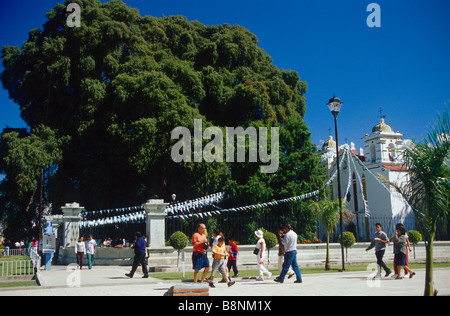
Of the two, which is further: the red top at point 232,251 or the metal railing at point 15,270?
the red top at point 232,251

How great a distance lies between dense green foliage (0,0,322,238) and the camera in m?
26.8

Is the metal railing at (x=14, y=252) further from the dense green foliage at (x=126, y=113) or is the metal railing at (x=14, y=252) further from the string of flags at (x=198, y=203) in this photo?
the string of flags at (x=198, y=203)

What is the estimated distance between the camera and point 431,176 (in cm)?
774

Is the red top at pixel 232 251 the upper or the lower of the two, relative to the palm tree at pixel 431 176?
lower

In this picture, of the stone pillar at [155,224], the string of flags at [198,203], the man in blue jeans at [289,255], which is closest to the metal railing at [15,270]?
the stone pillar at [155,224]

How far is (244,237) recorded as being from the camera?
2598 centimetres

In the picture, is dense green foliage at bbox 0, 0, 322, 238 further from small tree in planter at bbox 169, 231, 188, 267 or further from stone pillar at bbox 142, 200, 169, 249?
small tree in planter at bbox 169, 231, 188, 267

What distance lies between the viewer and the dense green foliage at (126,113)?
2680 centimetres

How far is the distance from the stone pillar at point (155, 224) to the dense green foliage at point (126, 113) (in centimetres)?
794

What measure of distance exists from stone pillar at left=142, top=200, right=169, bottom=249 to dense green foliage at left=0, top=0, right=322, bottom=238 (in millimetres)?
7943

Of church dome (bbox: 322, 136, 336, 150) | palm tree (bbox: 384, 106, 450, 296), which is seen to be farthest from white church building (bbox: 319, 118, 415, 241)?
palm tree (bbox: 384, 106, 450, 296)

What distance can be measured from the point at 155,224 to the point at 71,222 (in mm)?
6334
